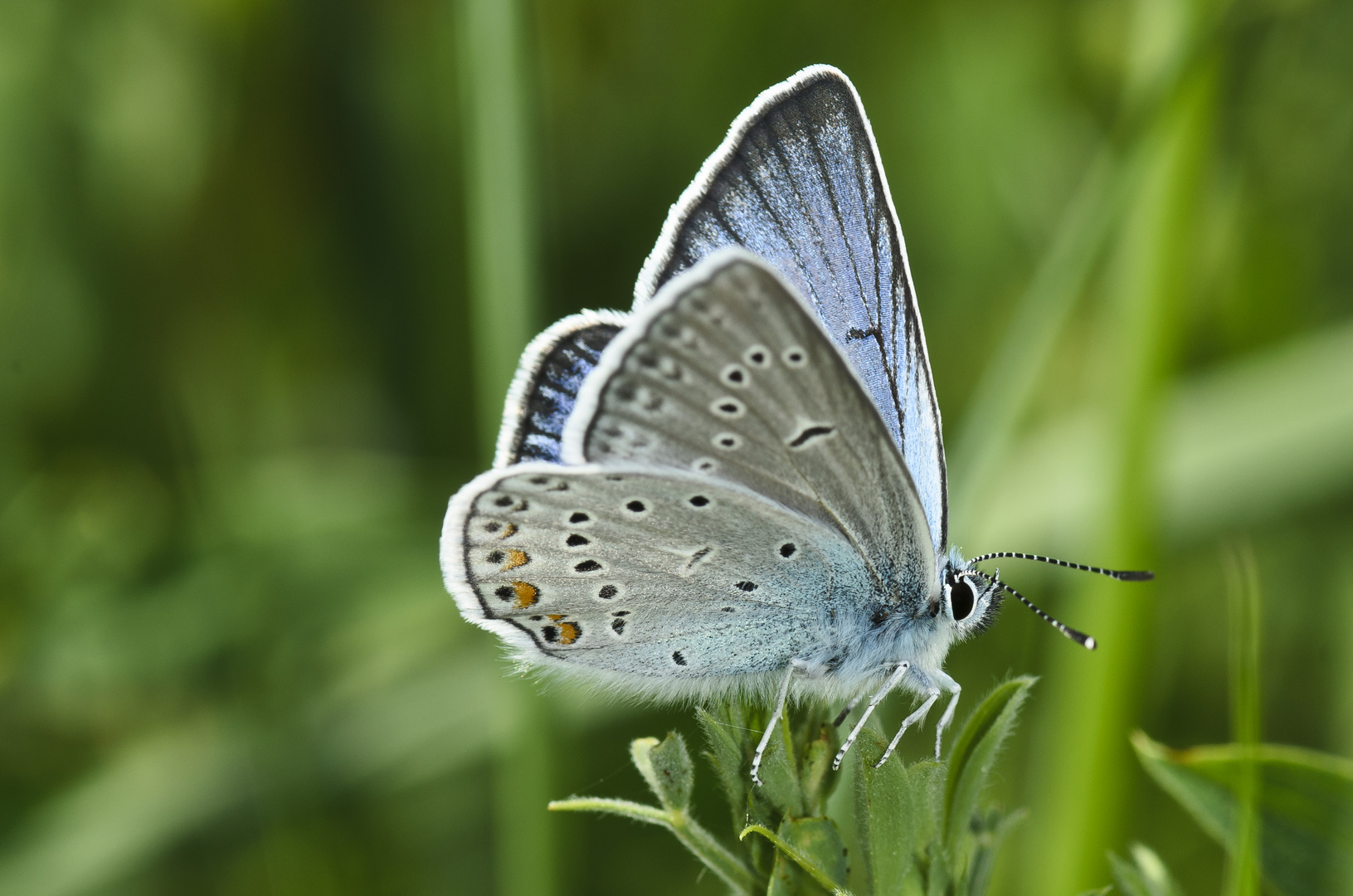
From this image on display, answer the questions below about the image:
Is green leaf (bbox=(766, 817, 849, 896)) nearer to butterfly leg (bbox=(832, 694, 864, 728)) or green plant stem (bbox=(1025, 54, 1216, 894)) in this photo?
butterfly leg (bbox=(832, 694, 864, 728))

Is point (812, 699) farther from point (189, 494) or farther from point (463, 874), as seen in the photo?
point (189, 494)

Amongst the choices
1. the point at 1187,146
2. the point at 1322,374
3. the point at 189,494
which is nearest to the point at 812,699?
the point at 1187,146

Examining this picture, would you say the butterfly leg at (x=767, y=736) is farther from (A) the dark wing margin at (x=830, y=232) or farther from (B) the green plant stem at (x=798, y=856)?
(A) the dark wing margin at (x=830, y=232)

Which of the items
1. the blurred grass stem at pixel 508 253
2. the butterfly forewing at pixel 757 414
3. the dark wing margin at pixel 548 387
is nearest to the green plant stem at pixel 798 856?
the butterfly forewing at pixel 757 414

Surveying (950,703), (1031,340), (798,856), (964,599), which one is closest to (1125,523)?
(1031,340)

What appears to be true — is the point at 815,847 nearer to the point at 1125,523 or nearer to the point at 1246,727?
the point at 1246,727
